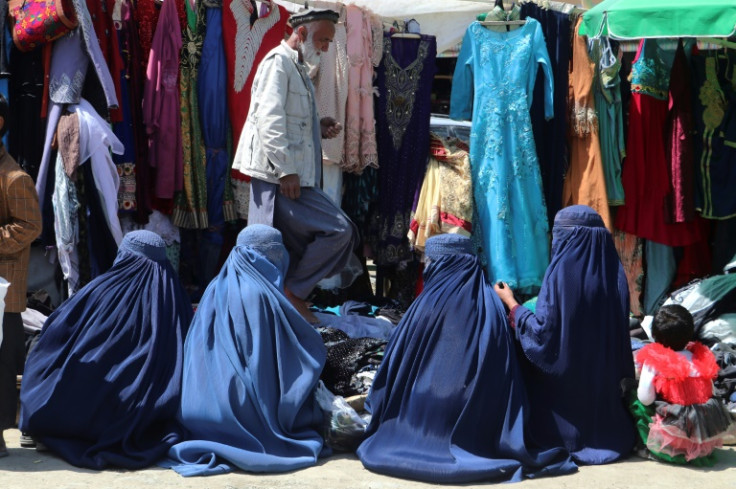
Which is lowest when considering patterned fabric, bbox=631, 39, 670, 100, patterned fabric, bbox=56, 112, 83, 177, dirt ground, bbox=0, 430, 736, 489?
dirt ground, bbox=0, 430, 736, 489

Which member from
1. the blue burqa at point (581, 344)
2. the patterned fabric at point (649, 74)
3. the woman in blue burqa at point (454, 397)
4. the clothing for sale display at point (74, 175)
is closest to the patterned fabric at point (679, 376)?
the blue burqa at point (581, 344)

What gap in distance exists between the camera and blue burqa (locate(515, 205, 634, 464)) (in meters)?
4.61

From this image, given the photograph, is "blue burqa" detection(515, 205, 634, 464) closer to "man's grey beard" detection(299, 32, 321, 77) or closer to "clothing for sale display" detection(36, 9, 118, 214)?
"man's grey beard" detection(299, 32, 321, 77)

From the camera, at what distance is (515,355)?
4672mm

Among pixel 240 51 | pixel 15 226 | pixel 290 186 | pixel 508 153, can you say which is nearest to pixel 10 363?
pixel 15 226

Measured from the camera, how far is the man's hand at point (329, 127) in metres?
6.20

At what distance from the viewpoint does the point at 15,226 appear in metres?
4.61

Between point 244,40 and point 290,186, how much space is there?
123 cm

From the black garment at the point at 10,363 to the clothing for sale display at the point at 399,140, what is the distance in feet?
8.77

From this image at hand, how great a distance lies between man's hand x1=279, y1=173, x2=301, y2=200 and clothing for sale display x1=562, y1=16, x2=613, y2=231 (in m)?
2.15

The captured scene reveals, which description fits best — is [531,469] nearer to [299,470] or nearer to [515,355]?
[515,355]

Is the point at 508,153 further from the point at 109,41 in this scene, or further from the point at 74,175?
the point at 74,175

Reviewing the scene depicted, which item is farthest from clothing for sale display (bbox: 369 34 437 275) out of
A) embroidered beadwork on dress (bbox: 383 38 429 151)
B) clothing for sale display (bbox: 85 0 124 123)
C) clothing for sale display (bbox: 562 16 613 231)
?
clothing for sale display (bbox: 85 0 124 123)

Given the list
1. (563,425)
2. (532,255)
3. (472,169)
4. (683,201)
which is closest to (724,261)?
(683,201)
